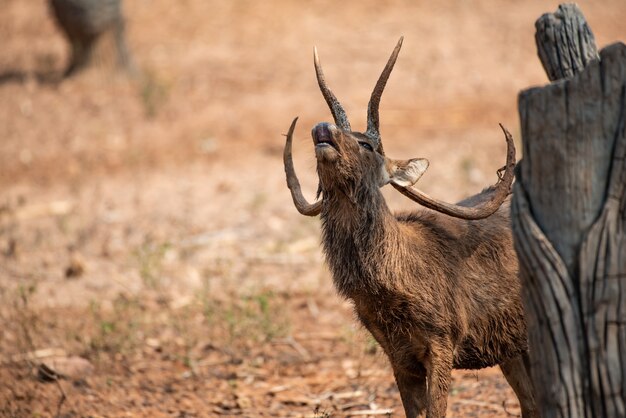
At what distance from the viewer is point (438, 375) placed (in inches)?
197

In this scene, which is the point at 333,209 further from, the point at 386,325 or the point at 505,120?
the point at 505,120

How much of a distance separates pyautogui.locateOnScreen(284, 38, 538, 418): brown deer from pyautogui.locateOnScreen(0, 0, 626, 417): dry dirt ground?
742mm

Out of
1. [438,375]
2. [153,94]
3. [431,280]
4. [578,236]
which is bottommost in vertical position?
[438,375]

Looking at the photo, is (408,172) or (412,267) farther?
(408,172)

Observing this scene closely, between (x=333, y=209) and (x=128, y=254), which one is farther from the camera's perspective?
(x=128, y=254)

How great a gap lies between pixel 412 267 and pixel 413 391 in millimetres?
766

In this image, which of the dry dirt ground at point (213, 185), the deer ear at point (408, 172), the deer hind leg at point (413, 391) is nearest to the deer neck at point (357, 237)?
the deer ear at point (408, 172)

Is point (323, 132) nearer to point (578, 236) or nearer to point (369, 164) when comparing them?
point (369, 164)

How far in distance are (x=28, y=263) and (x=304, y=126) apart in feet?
16.6

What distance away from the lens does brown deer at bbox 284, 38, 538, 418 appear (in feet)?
16.6

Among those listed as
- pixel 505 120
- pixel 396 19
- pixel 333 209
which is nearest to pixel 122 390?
pixel 333 209

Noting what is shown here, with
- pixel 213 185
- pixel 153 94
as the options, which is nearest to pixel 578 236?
pixel 213 185

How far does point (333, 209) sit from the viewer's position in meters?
5.23

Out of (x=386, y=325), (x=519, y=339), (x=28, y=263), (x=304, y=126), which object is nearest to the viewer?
(x=386, y=325)
